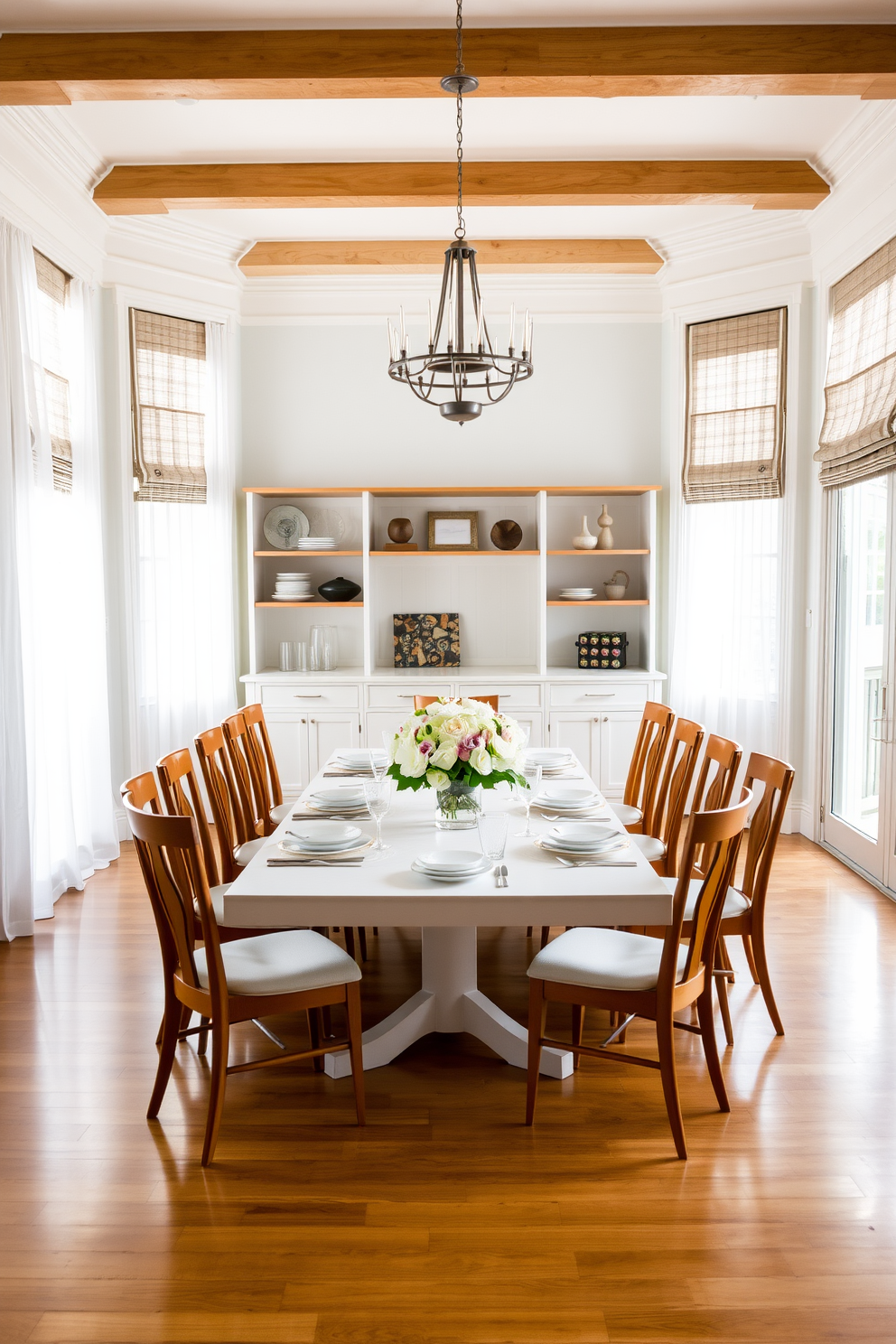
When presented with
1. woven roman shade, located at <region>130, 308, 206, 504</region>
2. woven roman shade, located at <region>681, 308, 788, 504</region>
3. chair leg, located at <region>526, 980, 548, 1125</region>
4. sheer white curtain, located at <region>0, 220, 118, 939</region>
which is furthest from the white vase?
chair leg, located at <region>526, 980, 548, 1125</region>

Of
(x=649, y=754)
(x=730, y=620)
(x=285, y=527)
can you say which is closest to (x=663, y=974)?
(x=649, y=754)

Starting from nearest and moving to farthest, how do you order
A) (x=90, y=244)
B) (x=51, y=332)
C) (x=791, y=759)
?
(x=51, y=332)
(x=90, y=244)
(x=791, y=759)

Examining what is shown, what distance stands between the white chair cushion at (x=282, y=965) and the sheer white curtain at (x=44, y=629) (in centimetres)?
174

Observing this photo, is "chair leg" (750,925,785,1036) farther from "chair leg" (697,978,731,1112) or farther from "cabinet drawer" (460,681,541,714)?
"cabinet drawer" (460,681,541,714)

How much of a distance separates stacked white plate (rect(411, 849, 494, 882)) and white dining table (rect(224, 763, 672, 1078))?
21 millimetres

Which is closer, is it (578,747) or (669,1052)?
(669,1052)

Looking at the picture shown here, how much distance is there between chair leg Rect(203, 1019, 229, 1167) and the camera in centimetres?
244

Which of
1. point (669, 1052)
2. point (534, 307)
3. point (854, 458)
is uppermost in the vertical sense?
point (534, 307)

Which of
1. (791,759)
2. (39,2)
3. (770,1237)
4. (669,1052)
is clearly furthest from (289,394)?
(770,1237)

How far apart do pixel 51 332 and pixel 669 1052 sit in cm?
418

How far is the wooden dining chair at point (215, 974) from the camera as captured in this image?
2434 millimetres

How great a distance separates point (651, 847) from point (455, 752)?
1.07 meters

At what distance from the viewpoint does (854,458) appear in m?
4.66

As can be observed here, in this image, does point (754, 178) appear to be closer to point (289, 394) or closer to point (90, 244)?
point (289, 394)
